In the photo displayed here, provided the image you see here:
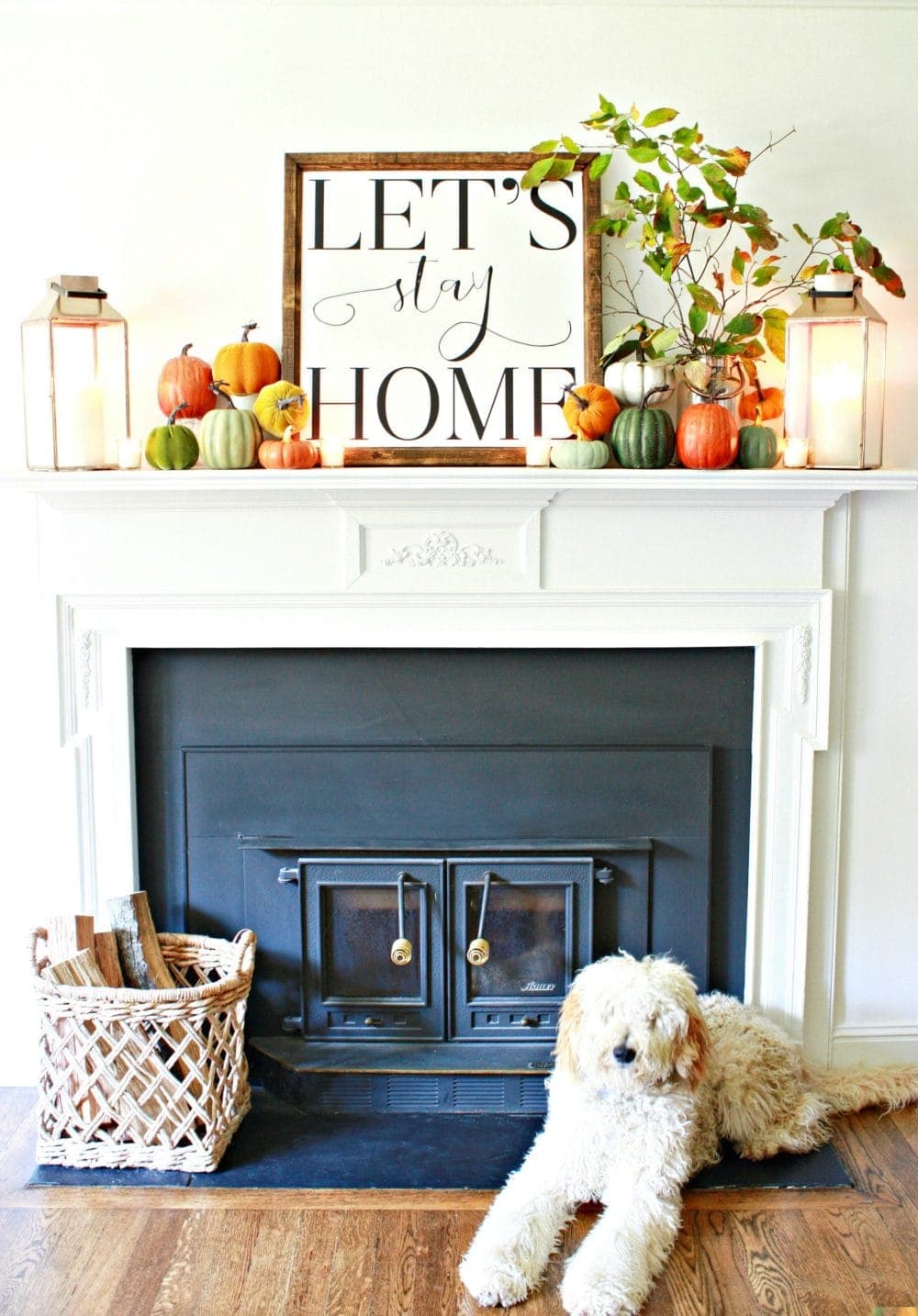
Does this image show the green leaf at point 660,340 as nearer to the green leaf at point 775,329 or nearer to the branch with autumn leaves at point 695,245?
the branch with autumn leaves at point 695,245

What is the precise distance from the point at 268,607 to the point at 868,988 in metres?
1.59

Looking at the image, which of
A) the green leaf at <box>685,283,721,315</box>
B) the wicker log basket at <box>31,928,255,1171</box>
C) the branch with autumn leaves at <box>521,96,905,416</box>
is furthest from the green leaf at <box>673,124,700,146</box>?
the wicker log basket at <box>31,928,255,1171</box>

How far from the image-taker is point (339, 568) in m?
2.56

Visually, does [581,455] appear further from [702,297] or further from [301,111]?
[301,111]

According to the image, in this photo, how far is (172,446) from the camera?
2438 mm

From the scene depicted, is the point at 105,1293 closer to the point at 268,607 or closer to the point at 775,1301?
the point at 775,1301

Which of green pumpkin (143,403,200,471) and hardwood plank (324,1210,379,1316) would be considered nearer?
hardwood plank (324,1210,379,1316)

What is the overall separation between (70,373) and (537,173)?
3.37ft

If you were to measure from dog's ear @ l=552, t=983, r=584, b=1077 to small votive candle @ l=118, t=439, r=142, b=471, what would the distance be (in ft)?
4.54

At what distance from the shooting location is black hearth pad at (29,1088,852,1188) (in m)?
2.36

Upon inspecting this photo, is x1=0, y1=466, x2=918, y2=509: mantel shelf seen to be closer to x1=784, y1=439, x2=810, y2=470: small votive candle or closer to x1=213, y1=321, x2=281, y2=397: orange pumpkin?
x1=784, y1=439, x2=810, y2=470: small votive candle

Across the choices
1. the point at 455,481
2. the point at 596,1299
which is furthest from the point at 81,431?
the point at 596,1299

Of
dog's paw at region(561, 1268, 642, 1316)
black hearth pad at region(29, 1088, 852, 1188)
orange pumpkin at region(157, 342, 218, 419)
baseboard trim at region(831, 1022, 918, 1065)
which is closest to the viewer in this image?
dog's paw at region(561, 1268, 642, 1316)

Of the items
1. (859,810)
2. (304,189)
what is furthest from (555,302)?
(859,810)
